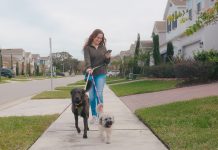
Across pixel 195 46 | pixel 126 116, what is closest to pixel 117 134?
pixel 126 116

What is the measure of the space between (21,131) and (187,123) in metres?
3.20

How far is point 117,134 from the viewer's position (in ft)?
24.7

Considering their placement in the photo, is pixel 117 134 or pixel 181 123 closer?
pixel 117 134

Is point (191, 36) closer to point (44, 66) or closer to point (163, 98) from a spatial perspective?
point (163, 98)

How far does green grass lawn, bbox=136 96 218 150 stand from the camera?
6484mm

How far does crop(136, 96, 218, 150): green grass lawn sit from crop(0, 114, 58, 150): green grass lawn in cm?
215

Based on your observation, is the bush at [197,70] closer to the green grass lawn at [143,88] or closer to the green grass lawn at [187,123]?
the green grass lawn at [143,88]

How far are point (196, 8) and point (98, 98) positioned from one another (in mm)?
22653

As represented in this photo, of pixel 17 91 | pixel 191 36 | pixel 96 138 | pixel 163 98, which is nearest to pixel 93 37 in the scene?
pixel 96 138

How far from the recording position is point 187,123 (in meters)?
8.16

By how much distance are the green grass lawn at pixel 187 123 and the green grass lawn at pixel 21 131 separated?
7.05 ft

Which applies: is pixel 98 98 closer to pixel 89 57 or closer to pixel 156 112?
pixel 89 57

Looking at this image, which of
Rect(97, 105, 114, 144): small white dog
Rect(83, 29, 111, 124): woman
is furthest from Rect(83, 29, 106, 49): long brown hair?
Rect(97, 105, 114, 144): small white dog

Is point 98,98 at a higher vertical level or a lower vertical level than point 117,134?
higher
